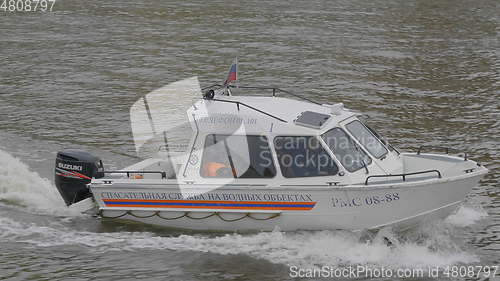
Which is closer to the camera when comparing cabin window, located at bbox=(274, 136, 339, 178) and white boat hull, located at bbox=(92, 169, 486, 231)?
white boat hull, located at bbox=(92, 169, 486, 231)

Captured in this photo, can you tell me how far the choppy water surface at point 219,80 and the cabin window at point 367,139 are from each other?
167cm

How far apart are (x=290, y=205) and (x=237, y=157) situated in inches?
52.7

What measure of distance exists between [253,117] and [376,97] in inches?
474

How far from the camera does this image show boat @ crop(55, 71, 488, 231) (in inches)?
555

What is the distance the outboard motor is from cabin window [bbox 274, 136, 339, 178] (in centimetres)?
367

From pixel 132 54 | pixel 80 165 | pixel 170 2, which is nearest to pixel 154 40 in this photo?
pixel 132 54

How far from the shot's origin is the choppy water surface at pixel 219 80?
46.6ft

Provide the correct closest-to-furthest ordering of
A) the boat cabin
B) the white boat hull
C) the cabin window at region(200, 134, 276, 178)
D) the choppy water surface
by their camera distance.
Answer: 1. the white boat hull
2. the choppy water surface
3. the boat cabin
4. the cabin window at region(200, 134, 276, 178)
